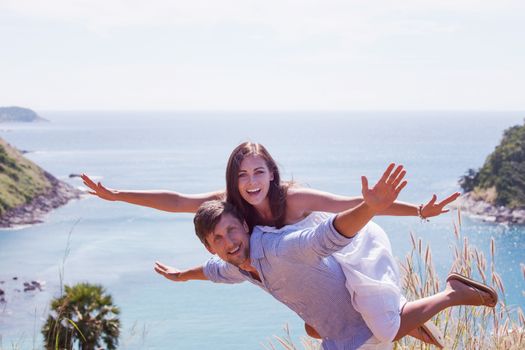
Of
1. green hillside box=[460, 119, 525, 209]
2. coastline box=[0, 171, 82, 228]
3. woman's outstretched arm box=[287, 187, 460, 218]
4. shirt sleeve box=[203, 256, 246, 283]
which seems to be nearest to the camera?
woman's outstretched arm box=[287, 187, 460, 218]

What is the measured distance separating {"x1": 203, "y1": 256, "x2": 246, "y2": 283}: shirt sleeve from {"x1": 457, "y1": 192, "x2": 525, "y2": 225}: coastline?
4869 centimetres

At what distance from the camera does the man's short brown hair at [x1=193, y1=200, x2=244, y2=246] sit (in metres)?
2.57

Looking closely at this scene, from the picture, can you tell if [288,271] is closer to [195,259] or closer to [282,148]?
[195,259]

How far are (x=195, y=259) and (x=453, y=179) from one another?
133 ft

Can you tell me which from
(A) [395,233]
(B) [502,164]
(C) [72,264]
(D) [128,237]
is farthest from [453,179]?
(C) [72,264]

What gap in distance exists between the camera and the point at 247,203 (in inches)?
108

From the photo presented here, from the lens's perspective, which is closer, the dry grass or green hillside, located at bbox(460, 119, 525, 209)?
the dry grass

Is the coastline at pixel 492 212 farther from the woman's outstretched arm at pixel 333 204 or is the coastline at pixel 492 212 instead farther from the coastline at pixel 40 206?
the woman's outstretched arm at pixel 333 204

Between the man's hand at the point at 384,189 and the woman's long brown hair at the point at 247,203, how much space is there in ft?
2.08

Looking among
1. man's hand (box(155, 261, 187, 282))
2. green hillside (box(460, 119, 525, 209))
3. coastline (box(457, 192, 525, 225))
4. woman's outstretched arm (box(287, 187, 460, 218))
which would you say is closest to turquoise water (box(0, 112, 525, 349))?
woman's outstretched arm (box(287, 187, 460, 218))

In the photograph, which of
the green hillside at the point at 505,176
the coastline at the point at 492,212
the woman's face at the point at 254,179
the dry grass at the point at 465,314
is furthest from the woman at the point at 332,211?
the green hillside at the point at 505,176

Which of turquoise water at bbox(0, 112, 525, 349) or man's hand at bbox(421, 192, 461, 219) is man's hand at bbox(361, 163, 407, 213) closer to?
man's hand at bbox(421, 192, 461, 219)

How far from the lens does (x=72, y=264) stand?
143 ft

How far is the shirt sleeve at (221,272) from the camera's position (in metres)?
2.97
